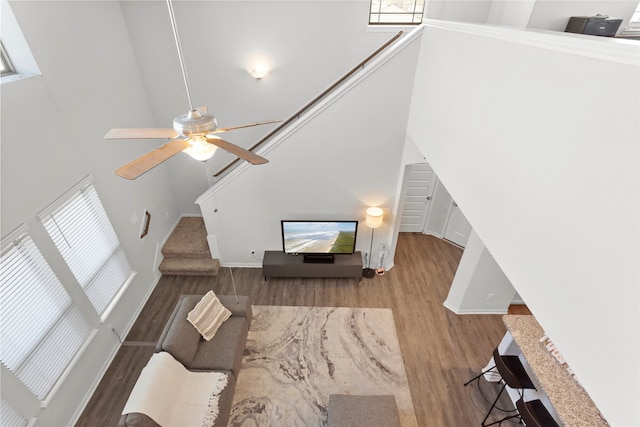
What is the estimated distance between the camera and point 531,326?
3238mm

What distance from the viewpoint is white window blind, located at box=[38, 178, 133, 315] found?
135 inches

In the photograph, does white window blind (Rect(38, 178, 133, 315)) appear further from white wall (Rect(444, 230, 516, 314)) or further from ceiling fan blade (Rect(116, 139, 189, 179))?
white wall (Rect(444, 230, 516, 314))

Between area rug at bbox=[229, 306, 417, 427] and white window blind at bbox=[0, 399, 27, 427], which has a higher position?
white window blind at bbox=[0, 399, 27, 427]

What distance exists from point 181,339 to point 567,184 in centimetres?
391

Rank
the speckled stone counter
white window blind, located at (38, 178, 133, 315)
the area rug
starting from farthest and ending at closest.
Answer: the area rug → white window blind, located at (38, 178, 133, 315) → the speckled stone counter

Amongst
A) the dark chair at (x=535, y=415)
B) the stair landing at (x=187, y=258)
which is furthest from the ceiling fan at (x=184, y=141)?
the stair landing at (x=187, y=258)

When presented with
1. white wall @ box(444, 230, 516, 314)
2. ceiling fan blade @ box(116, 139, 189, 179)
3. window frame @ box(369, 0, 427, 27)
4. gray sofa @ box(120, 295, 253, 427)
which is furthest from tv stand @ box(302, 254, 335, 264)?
window frame @ box(369, 0, 427, 27)

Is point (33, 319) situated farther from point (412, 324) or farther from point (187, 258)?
point (412, 324)

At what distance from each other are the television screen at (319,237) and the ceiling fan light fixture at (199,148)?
2.80 meters

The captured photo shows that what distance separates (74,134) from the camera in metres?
3.60

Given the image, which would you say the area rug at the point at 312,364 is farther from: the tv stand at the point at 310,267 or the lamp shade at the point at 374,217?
the lamp shade at the point at 374,217

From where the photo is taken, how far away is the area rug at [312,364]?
3.65 metres

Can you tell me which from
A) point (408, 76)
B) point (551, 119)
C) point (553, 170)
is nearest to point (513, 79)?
point (551, 119)

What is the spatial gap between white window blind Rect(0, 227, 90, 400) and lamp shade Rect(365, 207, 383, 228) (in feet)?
13.2
